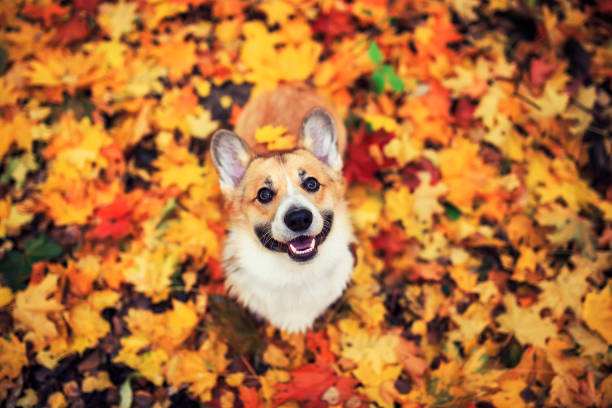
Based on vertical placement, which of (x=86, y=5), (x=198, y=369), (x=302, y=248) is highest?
(x=86, y=5)

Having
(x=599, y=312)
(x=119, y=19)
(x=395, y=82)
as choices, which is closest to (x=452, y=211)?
(x=599, y=312)

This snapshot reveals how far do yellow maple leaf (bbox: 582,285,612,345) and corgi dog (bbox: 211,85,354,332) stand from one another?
191cm

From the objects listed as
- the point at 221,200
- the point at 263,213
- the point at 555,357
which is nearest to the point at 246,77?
the point at 221,200

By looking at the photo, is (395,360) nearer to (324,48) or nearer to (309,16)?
(324,48)

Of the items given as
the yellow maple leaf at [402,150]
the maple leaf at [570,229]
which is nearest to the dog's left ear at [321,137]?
the yellow maple leaf at [402,150]

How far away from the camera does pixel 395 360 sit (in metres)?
2.95

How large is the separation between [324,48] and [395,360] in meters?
3.37

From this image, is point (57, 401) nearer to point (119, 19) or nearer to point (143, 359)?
point (143, 359)

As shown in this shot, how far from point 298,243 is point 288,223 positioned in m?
0.26

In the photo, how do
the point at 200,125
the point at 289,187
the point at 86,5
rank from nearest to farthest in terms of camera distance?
the point at 289,187
the point at 200,125
the point at 86,5

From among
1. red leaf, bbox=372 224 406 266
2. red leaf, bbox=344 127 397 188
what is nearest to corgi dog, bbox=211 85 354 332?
red leaf, bbox=372 224 406 266

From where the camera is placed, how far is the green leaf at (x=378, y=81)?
12.5 feet

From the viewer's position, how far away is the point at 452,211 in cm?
344

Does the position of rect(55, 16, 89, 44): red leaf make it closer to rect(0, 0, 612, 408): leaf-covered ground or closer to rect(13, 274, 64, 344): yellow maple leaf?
rect(0, 0, 612, 408): leaf-covered ground
